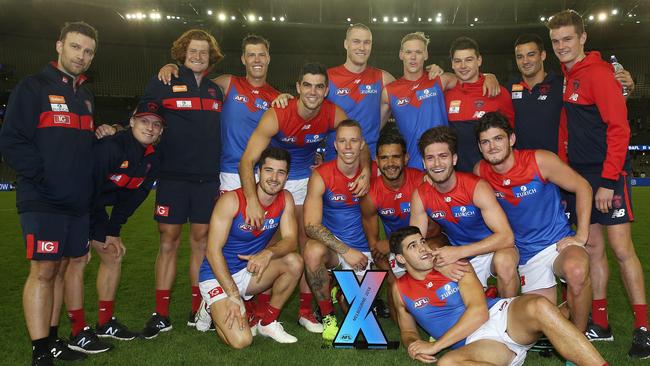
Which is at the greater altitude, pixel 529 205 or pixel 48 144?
pixel 48 144

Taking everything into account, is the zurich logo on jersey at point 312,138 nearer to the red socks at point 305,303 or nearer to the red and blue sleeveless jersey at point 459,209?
the red and blue sleeveless jersey at point 459,209

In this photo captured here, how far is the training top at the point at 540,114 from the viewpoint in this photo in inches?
199

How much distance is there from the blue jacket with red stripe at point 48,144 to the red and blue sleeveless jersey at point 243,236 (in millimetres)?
1243

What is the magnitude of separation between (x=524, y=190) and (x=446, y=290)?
3.96 ft

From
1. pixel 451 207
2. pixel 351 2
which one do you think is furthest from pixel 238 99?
pixel 351 2

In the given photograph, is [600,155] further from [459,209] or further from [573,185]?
[459,209]

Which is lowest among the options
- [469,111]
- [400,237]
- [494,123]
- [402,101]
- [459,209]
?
[400,237]

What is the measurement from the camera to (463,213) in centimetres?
452

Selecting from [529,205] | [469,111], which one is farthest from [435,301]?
[469,111]

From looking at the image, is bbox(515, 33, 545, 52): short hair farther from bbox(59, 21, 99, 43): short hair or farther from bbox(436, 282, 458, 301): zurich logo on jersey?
bbox(59, 21, 99, 43): short hair

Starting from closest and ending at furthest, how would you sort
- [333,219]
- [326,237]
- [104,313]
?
[104,313], [326,237], [333,219]

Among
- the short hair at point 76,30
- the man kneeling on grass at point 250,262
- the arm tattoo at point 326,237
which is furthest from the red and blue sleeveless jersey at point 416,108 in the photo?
the short hair at point 76,30

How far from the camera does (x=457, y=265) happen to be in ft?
12.9

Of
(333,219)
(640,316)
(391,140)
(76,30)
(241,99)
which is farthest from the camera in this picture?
(241,99)
